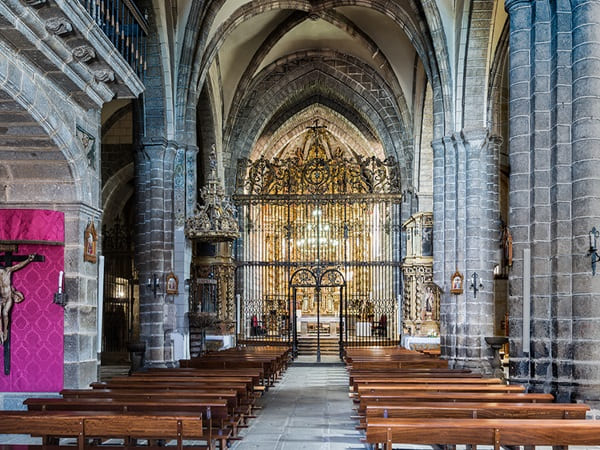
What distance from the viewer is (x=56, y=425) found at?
240 inches

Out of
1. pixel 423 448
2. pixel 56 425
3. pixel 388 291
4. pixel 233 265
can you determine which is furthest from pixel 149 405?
pixel 388 291

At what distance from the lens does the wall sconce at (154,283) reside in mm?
15664

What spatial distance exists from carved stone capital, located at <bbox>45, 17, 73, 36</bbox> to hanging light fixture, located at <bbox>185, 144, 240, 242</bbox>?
27.9ft

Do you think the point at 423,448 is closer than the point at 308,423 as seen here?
Yes

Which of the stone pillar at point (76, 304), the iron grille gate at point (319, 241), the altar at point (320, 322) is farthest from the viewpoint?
the altar at point (320, 322)

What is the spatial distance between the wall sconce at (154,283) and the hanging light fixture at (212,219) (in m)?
1.30

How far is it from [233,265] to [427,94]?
7.82 m

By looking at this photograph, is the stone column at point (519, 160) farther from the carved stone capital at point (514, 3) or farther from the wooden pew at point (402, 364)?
the wooden pew at point (402, 364)

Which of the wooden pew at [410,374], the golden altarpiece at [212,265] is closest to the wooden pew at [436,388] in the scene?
the wooden pew at [410,374]

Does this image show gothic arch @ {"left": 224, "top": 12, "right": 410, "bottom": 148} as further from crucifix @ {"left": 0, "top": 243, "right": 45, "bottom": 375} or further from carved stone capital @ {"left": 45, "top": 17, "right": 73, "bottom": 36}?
carved stone capital @ {"left": 45, "top": 17, "right": 73, "bottom": 36}

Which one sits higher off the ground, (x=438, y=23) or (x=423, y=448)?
(x=438, y=23)

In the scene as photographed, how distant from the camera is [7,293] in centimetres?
920

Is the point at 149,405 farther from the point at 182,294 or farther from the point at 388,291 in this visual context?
the point at 388,291

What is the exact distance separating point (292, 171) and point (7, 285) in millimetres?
15734
